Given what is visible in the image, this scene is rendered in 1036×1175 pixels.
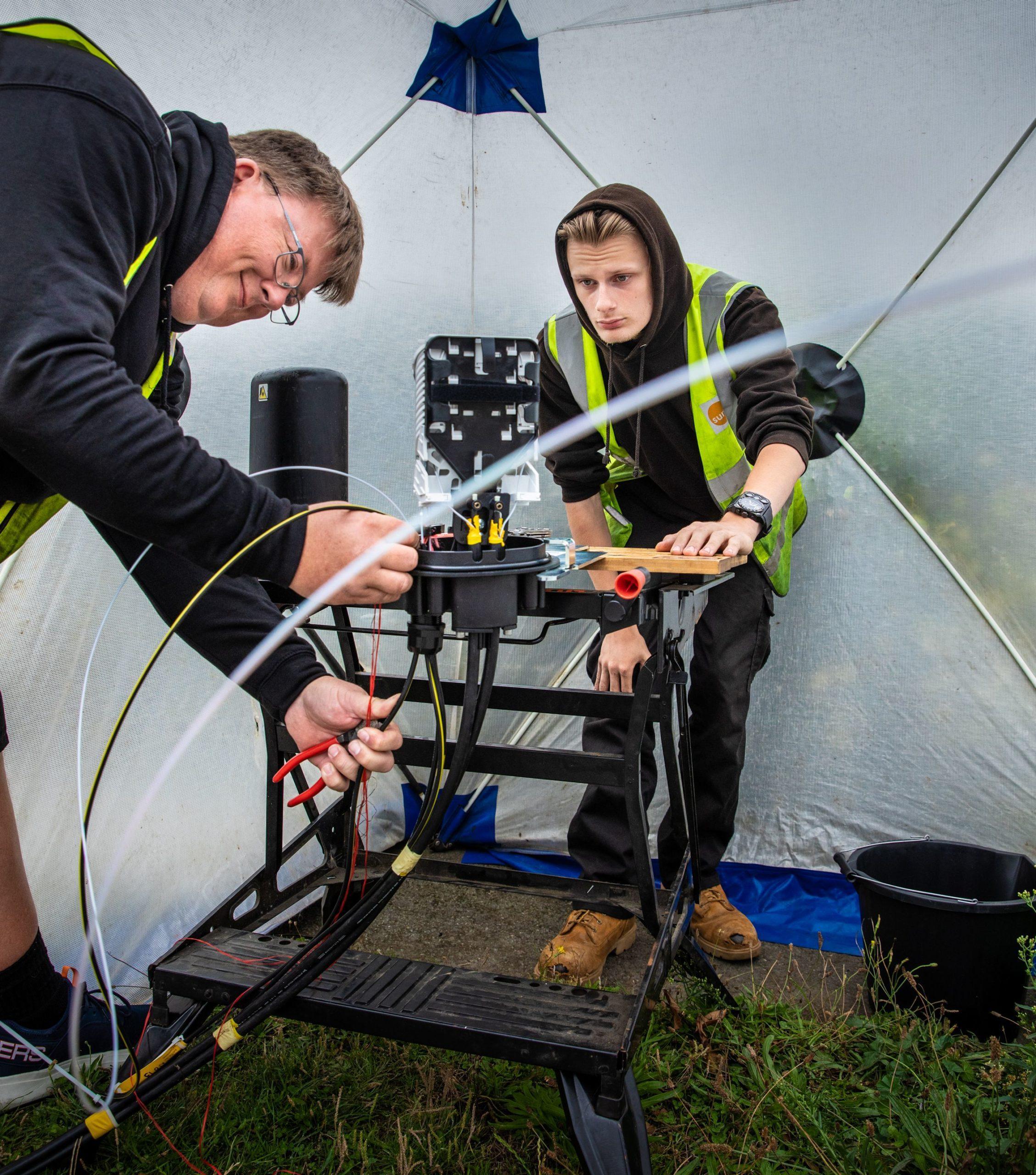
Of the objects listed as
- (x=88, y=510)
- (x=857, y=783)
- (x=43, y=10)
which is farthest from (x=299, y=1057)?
(x=43, y=10)

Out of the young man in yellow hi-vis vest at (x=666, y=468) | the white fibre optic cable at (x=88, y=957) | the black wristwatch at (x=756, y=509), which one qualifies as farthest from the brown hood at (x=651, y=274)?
the white fibre optic cable at (x=88, y=957)

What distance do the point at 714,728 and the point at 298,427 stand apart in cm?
Result: 114

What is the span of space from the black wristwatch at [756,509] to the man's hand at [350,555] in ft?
2.81

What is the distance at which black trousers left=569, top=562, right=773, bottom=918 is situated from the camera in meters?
1.94

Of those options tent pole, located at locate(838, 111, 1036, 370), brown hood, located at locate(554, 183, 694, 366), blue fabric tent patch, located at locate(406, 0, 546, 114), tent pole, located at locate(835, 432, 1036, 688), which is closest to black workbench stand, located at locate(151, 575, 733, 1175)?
brown hood, located at locate(554, 183, 694, 366)

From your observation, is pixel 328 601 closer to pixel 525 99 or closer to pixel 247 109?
pixel 247 109

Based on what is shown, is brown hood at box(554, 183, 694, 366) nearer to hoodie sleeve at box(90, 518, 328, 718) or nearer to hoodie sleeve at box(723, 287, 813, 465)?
hoodie sleeve at box(723, 287, 813, 465)

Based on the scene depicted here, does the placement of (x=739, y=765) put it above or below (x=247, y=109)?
below

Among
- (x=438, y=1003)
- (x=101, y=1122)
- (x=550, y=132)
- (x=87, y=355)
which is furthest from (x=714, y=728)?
(x=550, y=132)

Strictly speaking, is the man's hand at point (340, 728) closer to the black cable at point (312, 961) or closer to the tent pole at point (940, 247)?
the black cable at point (312, 961)

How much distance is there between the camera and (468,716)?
1096mm

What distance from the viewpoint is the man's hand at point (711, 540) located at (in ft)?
4.72

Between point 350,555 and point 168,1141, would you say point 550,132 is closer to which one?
point 350,555

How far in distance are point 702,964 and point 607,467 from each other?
3.74 ft
